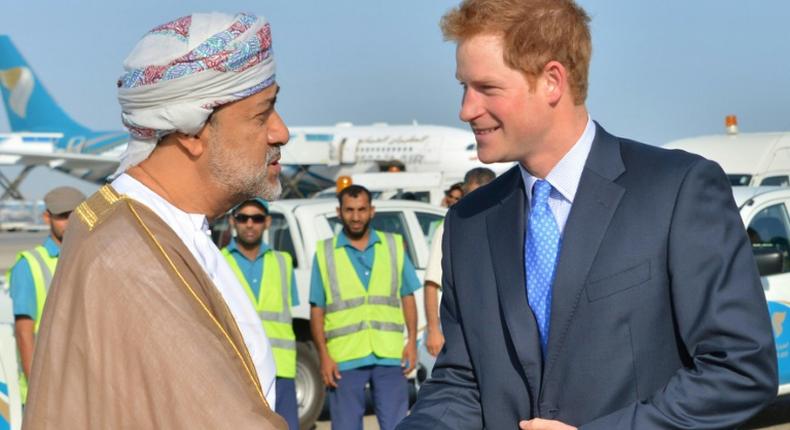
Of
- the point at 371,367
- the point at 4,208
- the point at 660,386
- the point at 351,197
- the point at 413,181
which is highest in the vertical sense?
the point at 660,386

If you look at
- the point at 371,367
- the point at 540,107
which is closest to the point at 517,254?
the point at 540,107

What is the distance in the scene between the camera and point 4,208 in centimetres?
6322

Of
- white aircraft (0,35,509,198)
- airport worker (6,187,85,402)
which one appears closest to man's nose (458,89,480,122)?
airport worker (6,187,85,402)

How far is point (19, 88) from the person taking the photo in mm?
71250

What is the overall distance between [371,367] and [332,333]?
362 mm

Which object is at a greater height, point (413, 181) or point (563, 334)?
point (563, 334)

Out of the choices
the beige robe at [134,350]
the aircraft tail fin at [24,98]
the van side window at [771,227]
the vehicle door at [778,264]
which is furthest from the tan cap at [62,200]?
the aircraft tail fin at [24,98]

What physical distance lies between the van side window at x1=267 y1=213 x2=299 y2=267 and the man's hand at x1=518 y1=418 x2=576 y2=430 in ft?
28.3

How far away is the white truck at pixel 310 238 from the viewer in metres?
10.9

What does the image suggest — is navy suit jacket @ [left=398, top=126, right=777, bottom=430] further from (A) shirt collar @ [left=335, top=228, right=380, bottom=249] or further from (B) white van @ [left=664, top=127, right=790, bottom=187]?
(B) white van @ [left=664, top=127, right=790, bottom=187]

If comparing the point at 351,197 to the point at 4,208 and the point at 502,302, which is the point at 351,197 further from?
the point at 4,208

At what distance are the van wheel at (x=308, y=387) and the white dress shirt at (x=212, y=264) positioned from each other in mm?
8194

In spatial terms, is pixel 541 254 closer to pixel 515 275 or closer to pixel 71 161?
pixel 515 275

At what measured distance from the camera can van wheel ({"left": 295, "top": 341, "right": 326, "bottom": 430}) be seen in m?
10.9
